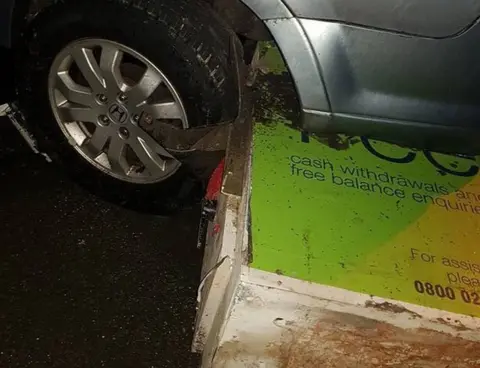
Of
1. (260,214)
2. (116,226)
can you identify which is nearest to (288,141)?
(260,214)

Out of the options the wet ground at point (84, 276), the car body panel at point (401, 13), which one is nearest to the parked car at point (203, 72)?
the car body panel at point (401, 13)

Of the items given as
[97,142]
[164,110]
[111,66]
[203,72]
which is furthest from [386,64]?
[97,142]

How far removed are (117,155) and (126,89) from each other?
190 millimetres

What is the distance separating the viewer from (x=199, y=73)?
134 centimetres

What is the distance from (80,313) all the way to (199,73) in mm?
646

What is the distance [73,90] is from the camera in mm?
A: 1501

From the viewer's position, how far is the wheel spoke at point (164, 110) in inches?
55.7

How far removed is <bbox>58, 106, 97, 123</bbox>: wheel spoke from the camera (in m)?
1.51

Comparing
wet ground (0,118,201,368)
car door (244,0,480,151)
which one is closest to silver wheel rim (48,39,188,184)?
wet ground (0,118,201,368)

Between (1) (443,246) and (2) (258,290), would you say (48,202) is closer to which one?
(2) (258,290)

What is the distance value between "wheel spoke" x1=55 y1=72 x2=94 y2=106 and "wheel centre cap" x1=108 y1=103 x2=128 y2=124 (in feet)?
0.20

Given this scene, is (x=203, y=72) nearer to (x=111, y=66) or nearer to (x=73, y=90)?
(x=111, y=66)

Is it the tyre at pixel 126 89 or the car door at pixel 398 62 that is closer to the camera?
the car door at pixel 398 62

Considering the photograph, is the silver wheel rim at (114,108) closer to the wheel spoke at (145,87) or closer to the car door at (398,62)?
the wheel spoke at (145,87)
